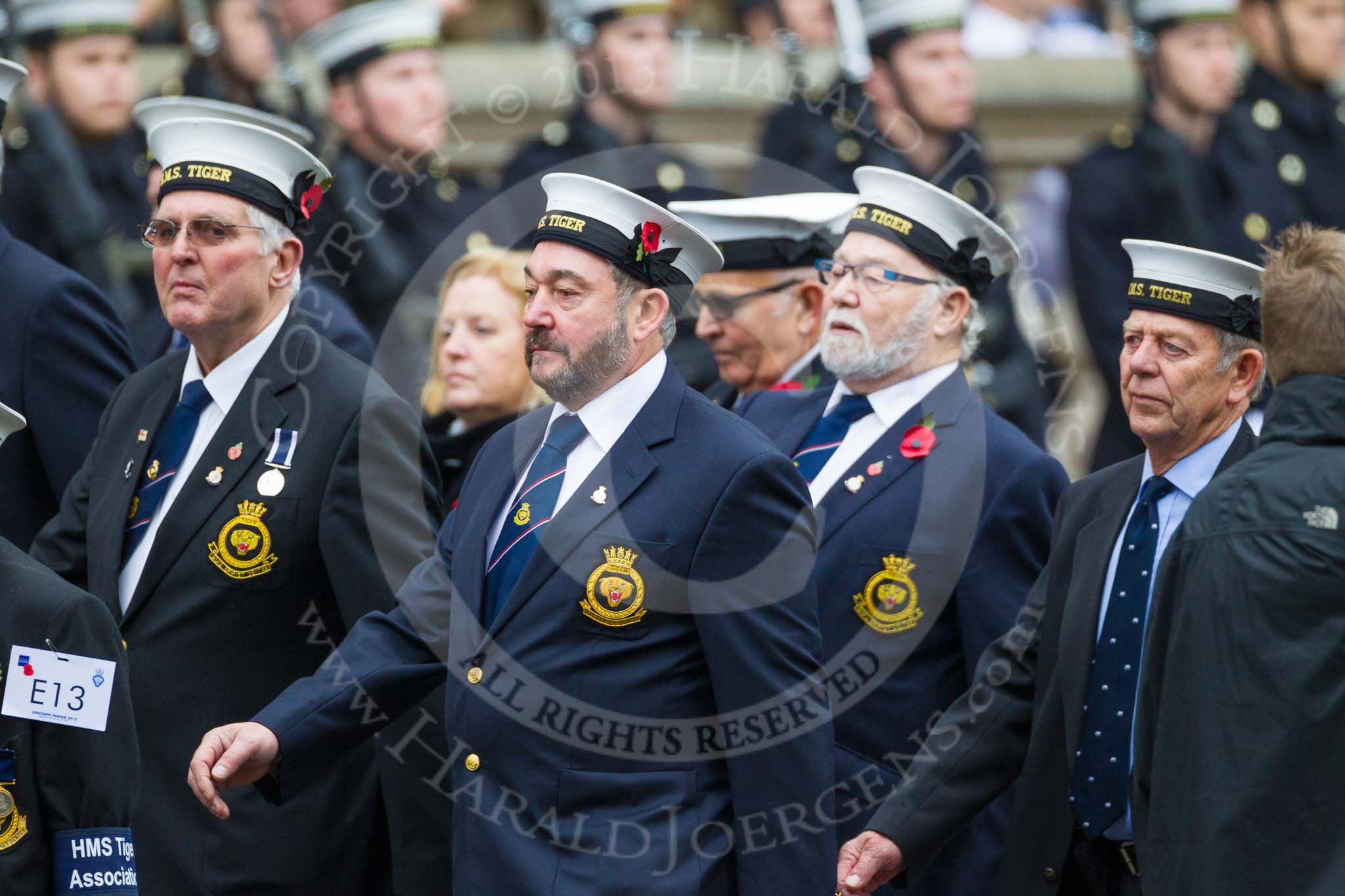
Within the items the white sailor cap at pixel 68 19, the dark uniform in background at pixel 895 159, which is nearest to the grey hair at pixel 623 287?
the dark uniform in background at pixel 895 159

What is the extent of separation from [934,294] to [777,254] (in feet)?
2.92

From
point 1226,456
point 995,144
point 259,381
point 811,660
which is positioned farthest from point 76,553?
point 995,144

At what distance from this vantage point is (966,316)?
5.96 meters

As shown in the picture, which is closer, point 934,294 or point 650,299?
point 650,299

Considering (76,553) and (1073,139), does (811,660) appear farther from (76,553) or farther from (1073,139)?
(1073,139)

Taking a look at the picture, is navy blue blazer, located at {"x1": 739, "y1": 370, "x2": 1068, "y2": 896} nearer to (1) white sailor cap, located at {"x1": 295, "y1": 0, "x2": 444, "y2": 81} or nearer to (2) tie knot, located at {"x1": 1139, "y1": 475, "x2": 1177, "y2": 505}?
(2) tie knot, located at {"x1": 1139, "y1": 475, "x2": 1177, "y2": 505}

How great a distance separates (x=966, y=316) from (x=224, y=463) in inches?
78.4

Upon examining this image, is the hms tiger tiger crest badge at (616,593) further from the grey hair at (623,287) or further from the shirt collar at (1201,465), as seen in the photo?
the shirt collar at (1201,465)

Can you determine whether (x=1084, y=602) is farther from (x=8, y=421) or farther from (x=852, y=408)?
(x=8, y=421)

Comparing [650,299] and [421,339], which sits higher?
[421,339]

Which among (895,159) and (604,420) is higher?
(895,159)

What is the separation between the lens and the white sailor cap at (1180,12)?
9.78 m

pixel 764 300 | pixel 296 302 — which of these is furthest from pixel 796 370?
pixel 296 302

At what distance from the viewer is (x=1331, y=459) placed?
423 cm
